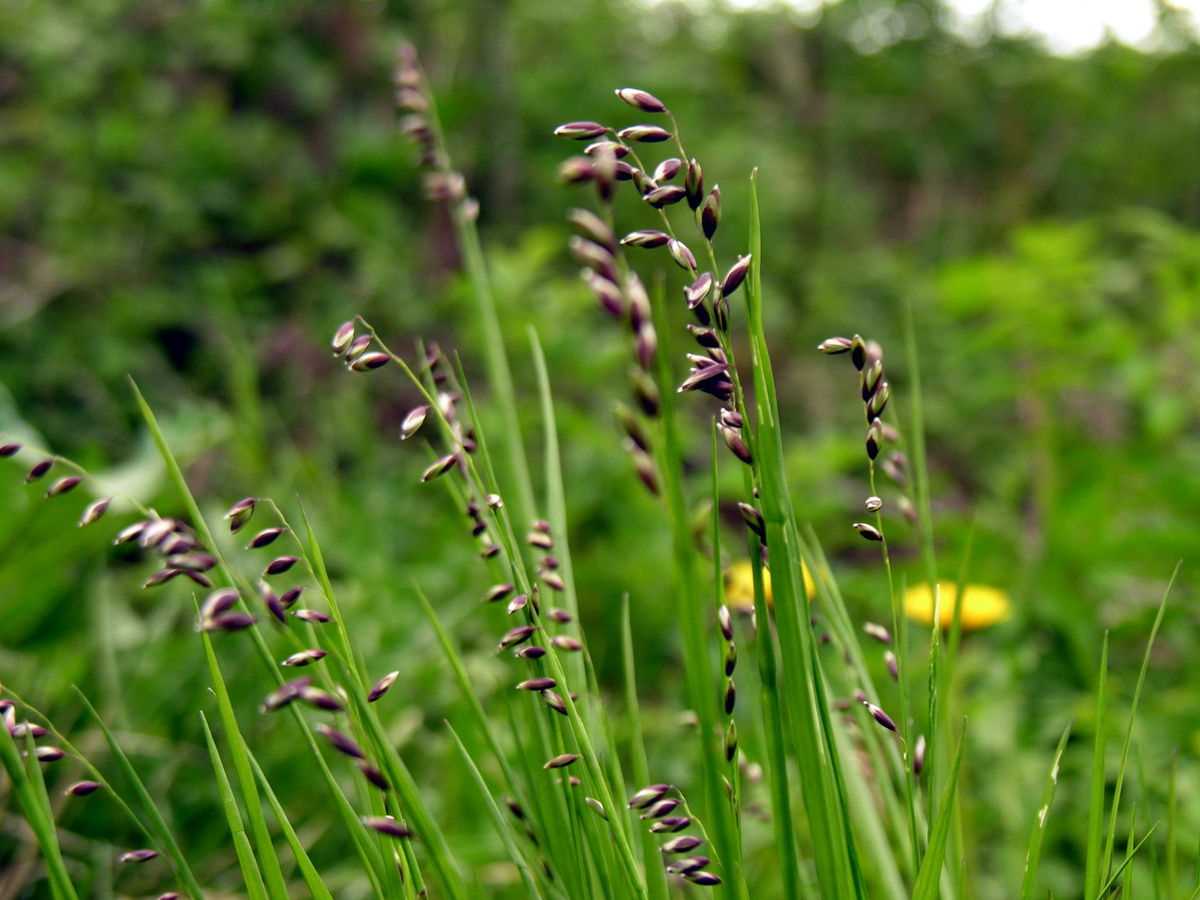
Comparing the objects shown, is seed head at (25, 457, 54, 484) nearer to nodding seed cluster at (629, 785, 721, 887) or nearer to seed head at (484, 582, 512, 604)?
seed head at (484, 582, 512, 604)

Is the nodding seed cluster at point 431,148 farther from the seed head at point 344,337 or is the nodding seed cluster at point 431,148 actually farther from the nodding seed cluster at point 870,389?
the nodding seed cluster at point 870,389

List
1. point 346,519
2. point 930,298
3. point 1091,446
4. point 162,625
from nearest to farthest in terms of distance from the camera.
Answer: point 162,625 < point 346,519 < point 1091,446 < point 930,298

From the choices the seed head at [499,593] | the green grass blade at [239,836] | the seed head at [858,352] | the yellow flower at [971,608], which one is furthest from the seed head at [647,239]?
the yellow flower at [971,608]

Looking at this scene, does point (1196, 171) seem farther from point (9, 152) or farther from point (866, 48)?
point (9, 152)

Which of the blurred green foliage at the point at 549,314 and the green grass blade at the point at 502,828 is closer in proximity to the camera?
the green grass blade at the point at 502,828

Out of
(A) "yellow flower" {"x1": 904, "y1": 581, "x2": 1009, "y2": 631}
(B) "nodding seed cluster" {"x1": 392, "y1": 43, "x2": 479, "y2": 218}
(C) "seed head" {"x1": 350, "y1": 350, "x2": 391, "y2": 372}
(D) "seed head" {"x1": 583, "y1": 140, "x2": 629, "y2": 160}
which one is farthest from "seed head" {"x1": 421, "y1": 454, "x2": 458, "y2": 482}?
(A) "yellow flower" {"x1": 904, "y1": 581, "x2": 1009, "y2": 631}

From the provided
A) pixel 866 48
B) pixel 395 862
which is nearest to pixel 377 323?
pixel 395 862
